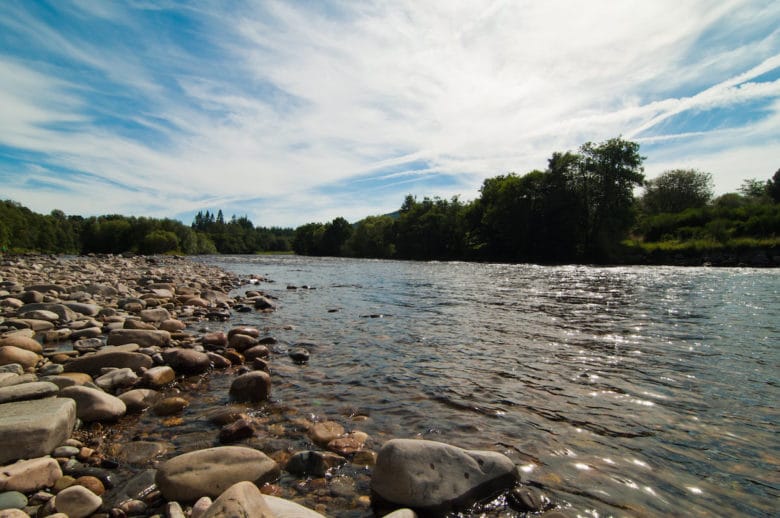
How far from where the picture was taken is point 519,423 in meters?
4.81

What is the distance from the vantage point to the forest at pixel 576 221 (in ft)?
162

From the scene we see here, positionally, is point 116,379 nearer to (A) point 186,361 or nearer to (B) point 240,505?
(A) point 186,361

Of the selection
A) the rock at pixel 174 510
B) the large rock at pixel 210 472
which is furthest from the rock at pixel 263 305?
the rock at pixel 174 510

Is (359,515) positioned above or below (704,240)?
below

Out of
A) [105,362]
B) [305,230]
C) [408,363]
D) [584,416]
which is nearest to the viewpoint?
[584,416]

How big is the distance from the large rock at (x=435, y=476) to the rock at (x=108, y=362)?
196 inches

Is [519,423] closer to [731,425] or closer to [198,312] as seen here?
[731,425]

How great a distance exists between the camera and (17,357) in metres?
5.98

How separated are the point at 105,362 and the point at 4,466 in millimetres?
3240

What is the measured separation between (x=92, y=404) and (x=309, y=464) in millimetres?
2973

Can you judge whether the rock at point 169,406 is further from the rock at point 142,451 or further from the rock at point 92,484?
the rock at point 92,484

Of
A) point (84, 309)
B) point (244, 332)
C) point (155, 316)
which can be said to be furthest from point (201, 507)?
point (84, 309)

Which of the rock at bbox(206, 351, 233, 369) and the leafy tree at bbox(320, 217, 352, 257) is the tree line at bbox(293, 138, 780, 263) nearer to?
the rock at bbox(206, 351, 233, 369)

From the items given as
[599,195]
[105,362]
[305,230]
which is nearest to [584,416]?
[105,362]
